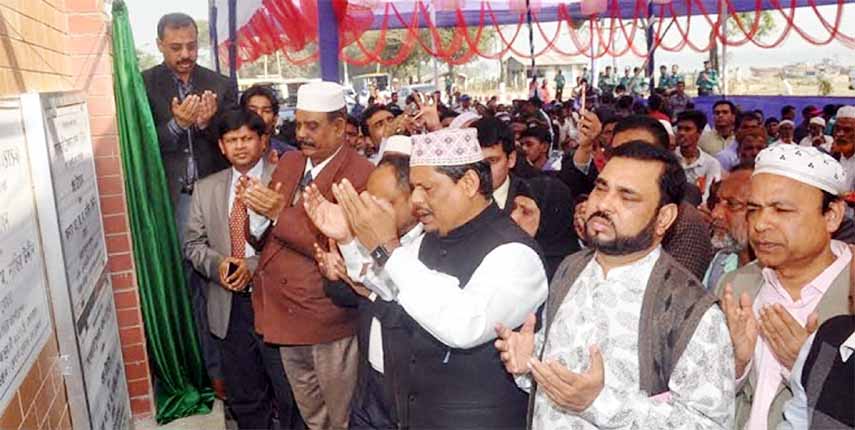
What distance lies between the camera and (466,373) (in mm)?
2287

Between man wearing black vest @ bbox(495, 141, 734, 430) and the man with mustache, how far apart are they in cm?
77

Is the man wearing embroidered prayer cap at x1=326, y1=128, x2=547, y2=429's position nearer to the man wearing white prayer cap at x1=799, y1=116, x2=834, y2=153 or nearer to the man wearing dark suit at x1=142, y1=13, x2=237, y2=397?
the man wearing dark suit at x1=142, y1=13, x2=237, y2=397

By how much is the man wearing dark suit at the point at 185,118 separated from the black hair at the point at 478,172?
2071 millimetres

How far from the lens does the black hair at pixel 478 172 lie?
2330mm

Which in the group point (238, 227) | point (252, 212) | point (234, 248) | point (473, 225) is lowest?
point (234, 248)

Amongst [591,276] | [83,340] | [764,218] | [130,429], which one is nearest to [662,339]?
[591,276]

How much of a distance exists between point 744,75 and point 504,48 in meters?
8.77

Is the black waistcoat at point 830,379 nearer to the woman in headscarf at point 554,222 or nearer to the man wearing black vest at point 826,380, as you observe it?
the man wearing black vest at point 826,380

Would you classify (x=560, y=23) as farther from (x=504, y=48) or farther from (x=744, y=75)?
(x=744, y=75)

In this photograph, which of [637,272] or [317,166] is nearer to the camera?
[637,272]

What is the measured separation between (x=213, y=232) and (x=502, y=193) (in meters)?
1.41

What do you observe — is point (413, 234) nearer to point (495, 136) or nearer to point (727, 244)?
point (495, 136)

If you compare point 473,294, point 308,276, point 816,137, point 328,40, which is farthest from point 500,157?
point 328,40

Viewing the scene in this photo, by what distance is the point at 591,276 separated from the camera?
2.03 m
